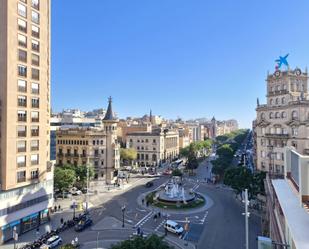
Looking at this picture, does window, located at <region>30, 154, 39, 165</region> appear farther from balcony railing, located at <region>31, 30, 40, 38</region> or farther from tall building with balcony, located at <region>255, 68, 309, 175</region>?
tall building with balcony, located at <region>255, 68, 309, 175</region>

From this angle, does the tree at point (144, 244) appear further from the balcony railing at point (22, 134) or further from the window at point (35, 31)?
the window at point (35, 31)

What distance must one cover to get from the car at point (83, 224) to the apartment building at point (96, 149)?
32080 millimetres

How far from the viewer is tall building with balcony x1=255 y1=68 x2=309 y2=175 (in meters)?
48.9

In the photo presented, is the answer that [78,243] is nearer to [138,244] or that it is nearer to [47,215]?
[47,215]

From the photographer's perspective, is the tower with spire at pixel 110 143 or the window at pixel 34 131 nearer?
the window at pixel 34 131

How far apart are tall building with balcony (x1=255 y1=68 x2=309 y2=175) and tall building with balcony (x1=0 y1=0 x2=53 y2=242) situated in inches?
1646

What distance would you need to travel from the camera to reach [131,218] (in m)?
47.1

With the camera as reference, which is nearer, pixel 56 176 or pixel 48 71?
pixel 48 71

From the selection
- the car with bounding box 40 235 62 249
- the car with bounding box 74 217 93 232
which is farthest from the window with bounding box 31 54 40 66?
the car with bounding box 74 217 93 232

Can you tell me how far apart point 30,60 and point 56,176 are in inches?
986

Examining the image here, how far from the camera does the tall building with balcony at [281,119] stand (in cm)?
4891

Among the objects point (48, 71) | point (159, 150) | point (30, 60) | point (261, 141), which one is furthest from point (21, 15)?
point (159, 150)

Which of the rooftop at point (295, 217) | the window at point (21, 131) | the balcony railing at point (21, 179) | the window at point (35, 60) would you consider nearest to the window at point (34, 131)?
the window at point (21, 131)

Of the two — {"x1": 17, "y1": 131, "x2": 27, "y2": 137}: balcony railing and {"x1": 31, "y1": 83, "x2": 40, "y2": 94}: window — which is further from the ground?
{"x1": 31, "y1": 83, "x2": 40, "y2": 94}: window
